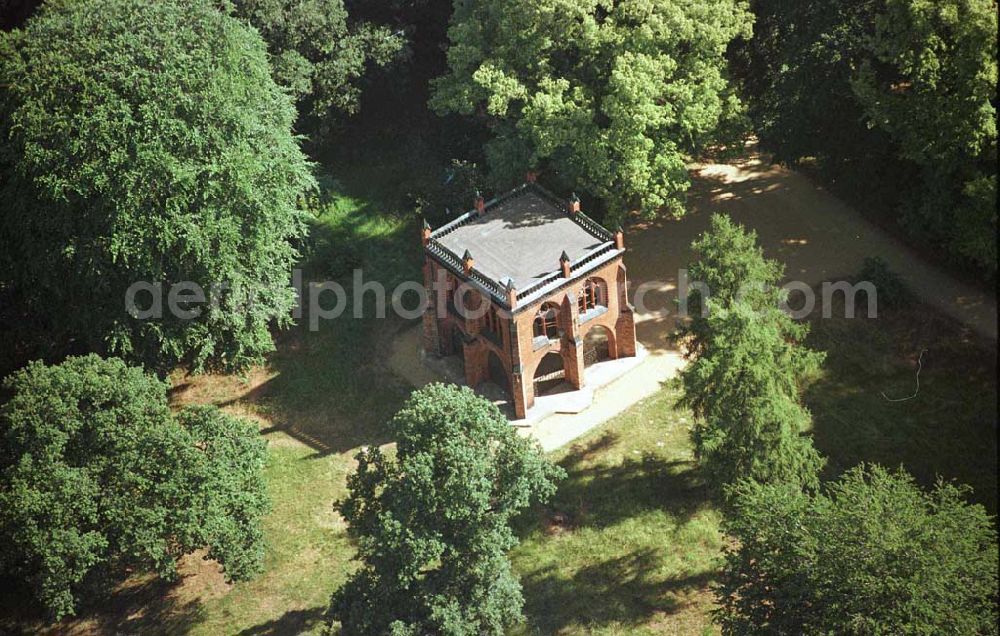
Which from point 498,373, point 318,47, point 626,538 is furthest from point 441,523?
point 318,47

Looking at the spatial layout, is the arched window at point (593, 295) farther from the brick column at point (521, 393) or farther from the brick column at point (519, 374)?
the brick column at point (521, 393)

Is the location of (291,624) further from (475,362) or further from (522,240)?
(522,240)

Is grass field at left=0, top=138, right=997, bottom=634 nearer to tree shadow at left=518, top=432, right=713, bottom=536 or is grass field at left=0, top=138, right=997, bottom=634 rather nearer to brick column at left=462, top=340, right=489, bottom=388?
tree shadow at left=518, top=432, right=713, bottom=536

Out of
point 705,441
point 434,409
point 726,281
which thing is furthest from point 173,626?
point 726,281

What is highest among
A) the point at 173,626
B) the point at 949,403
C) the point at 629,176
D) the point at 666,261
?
the point at 629,176

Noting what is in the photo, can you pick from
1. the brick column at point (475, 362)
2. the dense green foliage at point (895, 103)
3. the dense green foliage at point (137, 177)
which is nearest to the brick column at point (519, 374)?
the brick column at point (475, 362)

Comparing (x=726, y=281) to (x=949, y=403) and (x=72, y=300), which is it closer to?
(x=949, y=403)

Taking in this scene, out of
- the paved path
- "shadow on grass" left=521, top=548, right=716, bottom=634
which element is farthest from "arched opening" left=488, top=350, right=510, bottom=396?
"shadow on grass" left=521, top=548, right=716, bottom=634
